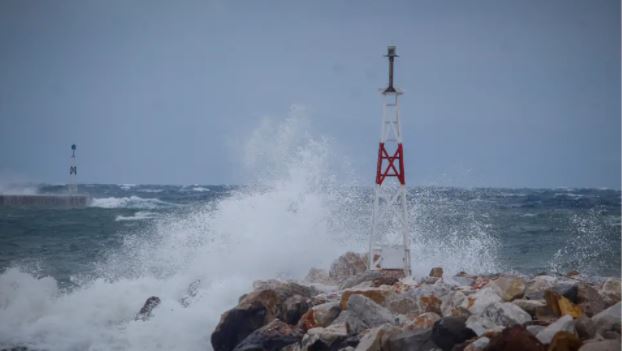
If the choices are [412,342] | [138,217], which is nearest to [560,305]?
[412,342]

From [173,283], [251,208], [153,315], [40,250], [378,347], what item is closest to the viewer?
[378,347]

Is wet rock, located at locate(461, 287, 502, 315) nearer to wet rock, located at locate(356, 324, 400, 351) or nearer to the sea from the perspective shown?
wet rock, located at locate(356, 324, 400, 351)

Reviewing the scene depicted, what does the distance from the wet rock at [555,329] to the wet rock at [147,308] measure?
303 inches

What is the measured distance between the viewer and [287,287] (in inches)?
464

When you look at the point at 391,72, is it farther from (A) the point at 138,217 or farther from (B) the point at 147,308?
(A) the point at 138,217

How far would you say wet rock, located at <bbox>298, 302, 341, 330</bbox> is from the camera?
10508 millimetres

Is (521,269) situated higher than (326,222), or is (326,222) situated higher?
(326,222)

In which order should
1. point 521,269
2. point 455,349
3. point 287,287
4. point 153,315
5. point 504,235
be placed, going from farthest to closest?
point 504,235, point 521,269, point 153,315, point 287,287, point 455,349

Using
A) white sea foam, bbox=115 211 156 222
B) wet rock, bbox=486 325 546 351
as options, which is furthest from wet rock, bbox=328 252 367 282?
white sea foam, bbox=115 211 156 222

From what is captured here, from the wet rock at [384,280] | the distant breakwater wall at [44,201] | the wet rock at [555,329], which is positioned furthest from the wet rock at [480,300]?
the distant breakwater wall at [44,201]

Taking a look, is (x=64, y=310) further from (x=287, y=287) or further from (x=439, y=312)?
(x=439, y=312)

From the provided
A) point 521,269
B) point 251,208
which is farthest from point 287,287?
point 521,269

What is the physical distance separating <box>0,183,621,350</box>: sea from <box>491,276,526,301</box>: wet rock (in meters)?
4.87

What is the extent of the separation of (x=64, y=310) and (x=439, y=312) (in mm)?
7620
